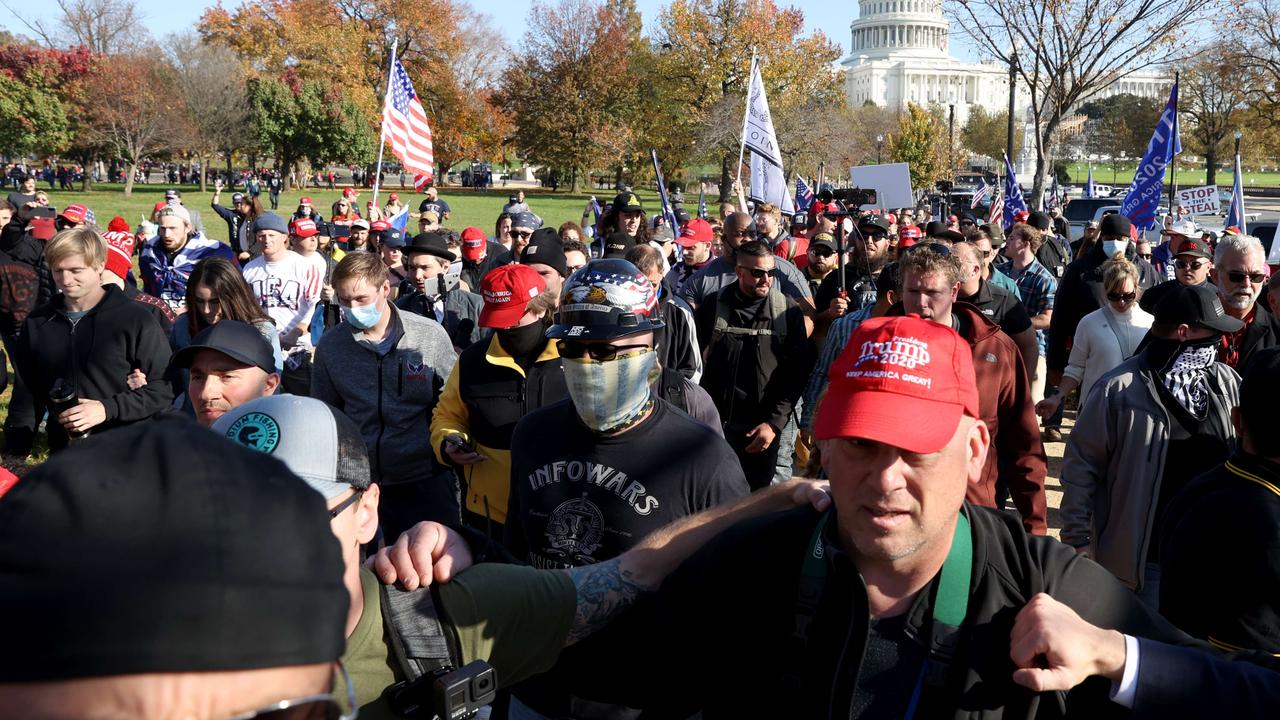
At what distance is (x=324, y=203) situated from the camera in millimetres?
49875

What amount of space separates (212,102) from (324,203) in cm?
1468

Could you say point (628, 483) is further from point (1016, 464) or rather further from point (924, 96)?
point (924, 96)

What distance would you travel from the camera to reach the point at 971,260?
616cm

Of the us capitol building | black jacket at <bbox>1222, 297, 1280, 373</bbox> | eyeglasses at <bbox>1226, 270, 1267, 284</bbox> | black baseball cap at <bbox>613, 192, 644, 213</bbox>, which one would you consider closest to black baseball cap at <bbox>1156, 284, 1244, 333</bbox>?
black jacket at <bbox>1222, 297, 1280, 373</bbox>

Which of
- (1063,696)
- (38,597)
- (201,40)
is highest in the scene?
(201,40)

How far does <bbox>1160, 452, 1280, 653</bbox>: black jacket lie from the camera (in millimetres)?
2602

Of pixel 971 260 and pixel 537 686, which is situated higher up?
pixel 971 260

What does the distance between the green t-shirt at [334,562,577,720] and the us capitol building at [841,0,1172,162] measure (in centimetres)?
15160

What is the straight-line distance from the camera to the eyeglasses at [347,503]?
198 cm

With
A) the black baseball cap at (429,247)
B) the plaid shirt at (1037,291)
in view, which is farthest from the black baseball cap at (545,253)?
the plaid shirt at (1037,291)

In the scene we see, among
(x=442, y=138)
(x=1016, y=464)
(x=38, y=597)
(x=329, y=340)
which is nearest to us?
(x=38, y=597)

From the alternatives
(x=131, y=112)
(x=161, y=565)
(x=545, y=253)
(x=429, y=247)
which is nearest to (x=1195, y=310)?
(x=545, y=253)

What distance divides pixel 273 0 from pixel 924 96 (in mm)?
110401

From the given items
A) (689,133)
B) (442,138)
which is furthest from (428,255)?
(442,138)
